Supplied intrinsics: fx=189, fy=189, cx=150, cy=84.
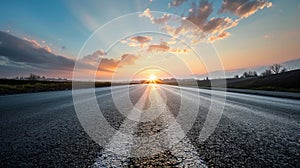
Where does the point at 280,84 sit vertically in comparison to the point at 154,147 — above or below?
above

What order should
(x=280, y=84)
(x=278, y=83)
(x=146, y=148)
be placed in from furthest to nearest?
(x=278, y=83), (x=280, y=84), (x=146, y=148)

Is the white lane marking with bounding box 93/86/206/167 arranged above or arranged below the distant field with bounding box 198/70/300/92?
below

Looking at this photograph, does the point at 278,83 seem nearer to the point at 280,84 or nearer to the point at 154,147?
the point at 280,84

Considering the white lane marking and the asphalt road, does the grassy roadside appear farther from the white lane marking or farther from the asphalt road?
the white lane marking

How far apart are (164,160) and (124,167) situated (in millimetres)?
518

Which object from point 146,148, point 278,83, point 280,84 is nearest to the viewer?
point 146,148

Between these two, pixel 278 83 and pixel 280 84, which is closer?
pixel 280 84

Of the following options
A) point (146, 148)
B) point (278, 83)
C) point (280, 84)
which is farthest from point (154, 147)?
point (278, 83)

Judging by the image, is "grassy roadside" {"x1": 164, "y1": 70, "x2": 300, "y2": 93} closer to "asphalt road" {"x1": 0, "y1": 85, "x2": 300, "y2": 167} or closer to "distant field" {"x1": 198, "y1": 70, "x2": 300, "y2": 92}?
"distant field" {"x1": 198, "y1": 70, "x2": 300, "y2": 92}

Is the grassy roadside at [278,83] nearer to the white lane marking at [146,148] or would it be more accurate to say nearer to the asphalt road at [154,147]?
the asphalt road at [154,147]

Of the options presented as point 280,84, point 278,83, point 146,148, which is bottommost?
point 146,148

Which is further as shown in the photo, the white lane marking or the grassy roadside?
the grassy roadside

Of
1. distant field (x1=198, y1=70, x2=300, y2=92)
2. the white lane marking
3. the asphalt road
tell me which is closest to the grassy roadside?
distant field (x1=198, y1=70, x2=300, y2=92)

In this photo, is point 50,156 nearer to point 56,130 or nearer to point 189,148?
point 56,130
